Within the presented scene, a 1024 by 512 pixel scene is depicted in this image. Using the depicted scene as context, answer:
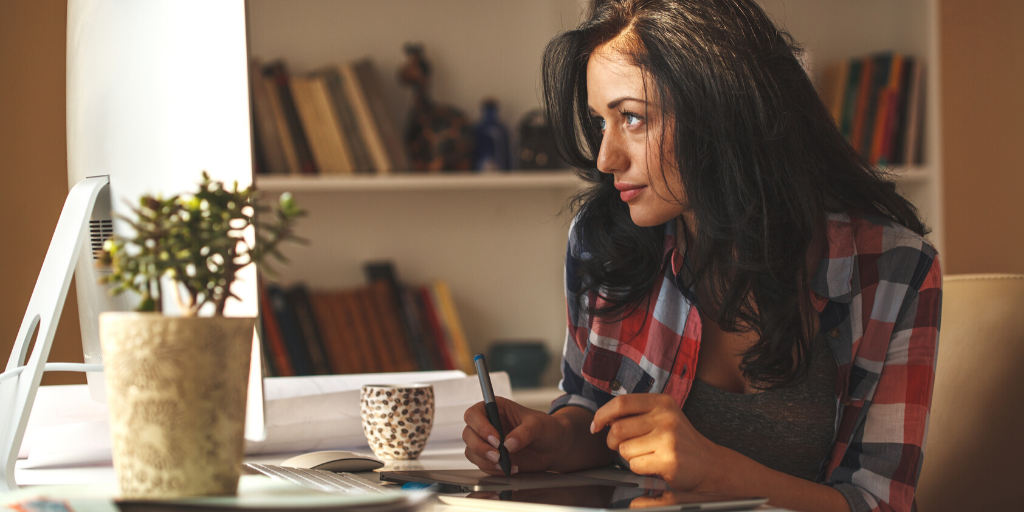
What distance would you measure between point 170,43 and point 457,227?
1.69m

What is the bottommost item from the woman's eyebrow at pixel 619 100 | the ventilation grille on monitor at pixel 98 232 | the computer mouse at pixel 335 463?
the computer mouse at pixel 335 463

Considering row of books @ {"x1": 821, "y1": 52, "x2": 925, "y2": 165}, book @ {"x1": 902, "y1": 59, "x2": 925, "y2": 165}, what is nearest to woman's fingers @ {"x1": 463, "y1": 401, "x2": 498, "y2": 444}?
row of books @ {"x1": 821, "y1": 52, "x2": 925, "y2": 165}

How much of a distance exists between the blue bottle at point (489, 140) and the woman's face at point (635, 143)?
1.31 metres

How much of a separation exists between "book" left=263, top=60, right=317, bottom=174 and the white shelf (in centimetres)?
5

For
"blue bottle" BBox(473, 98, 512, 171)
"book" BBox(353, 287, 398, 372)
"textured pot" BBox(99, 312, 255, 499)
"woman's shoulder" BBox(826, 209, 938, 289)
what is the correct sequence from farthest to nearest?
"blue bottle" BBox(473, 98, 512, 171), "book" BBox(353, 287, 398, 372), "woman's shoulder" BBox(826, 209, 938, 289), "textured pot" BBox(99, 312, 255, 499)

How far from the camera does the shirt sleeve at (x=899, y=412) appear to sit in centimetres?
84

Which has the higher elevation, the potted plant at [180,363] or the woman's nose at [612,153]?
the woman's nose at [612,153]

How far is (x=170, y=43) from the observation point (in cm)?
75

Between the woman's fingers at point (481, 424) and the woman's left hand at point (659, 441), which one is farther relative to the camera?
the woman's fingers at point (481, 424)

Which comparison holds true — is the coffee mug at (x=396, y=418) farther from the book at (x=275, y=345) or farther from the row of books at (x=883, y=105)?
the row of books at (x=883, y=105)

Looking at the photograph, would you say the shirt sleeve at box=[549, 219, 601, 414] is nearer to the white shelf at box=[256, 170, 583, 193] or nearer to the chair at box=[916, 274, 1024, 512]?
the chair at box=[916, 274, 1024, 512]

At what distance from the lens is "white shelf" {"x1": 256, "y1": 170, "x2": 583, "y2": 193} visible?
2102mm

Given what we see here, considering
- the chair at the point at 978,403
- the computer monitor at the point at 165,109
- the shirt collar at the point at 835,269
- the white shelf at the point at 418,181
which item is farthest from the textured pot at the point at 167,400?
the white shelf at the point at 418,181

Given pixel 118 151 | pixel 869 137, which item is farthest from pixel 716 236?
pixel 869 137
